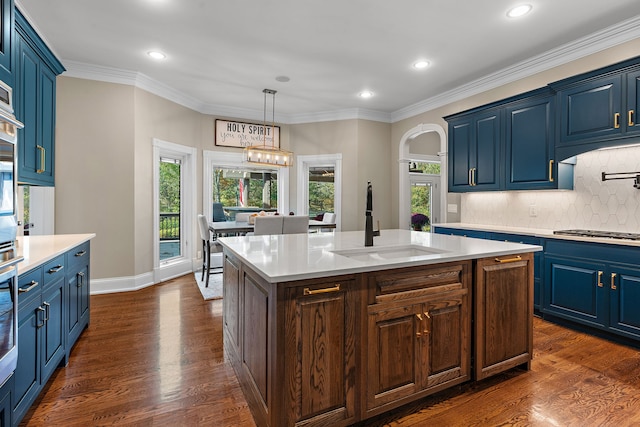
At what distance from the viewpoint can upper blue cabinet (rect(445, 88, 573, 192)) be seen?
3.44 metres

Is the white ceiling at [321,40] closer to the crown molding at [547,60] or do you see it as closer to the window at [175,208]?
the crown molding at [547,60]

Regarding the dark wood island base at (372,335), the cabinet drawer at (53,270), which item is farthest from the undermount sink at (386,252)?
the cabinet drawer at (53,270)

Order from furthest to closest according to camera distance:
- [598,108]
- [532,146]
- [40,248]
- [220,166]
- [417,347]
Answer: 1. [220,166]
2. [532,146]
3. [598,108]
4. [40,248]
5. [417,347]

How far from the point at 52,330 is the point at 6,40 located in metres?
1.88

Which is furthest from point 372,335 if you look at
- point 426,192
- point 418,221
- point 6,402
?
point 426,192

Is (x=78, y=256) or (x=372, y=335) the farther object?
(x=78, y=256)

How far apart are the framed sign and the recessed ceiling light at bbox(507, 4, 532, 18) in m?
3.91

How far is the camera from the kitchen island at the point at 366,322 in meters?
1.51

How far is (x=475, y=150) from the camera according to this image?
4.23 meters

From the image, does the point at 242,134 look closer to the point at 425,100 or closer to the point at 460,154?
the point at 425,100

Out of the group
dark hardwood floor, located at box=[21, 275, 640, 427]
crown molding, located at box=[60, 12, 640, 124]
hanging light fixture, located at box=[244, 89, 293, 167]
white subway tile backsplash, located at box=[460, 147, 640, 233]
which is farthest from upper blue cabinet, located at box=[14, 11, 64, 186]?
white subway tile backsplash, located at box=[460, 147, 640, 233]

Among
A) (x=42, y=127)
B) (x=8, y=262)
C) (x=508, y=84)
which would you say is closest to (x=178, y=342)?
(x=8, y=262)

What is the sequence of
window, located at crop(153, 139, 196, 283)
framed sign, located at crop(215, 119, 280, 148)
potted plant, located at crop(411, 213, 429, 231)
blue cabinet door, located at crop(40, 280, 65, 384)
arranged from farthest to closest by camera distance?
1. potted plant, located at crop(411, 213, 429, 231)
2. framed sign, located at crop(215, 119, 280, 148)
3. window, located at crop(153, 139, 196, 283)
4. blue cabinet door, located at crop(40, 280, 65, 384)

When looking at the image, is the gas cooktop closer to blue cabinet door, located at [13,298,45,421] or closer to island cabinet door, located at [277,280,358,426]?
island cabinet door, located at [277,280,358,426]
